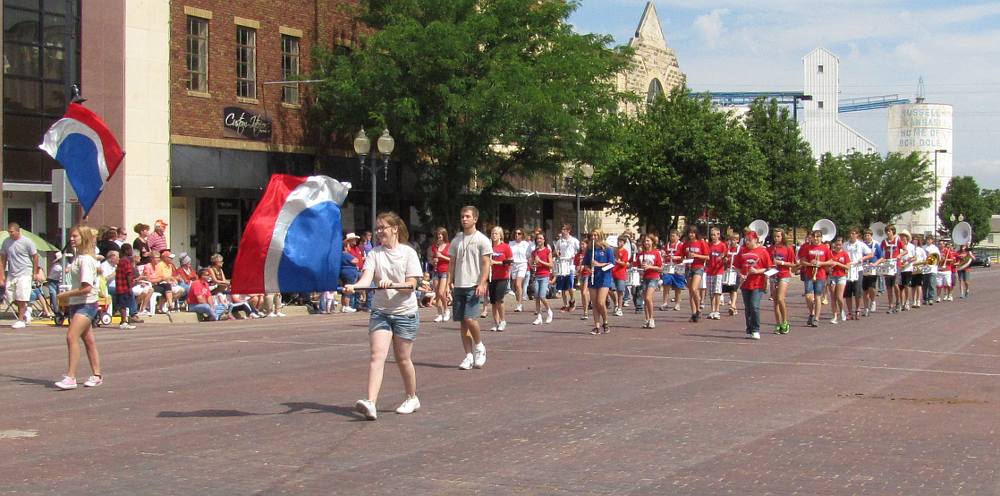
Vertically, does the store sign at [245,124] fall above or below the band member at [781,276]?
above

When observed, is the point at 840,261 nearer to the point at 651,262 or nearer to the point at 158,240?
the point at 651,262

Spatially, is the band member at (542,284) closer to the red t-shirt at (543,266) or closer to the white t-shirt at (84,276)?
the red t-shirt at (543,266)

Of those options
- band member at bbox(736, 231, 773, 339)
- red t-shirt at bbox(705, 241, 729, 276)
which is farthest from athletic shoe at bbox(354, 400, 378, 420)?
red t-shirt at bbox(705, 241, 729, 276)

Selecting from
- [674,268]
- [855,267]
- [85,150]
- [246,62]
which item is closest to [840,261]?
[855,267]

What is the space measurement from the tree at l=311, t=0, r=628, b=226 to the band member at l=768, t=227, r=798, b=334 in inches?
422

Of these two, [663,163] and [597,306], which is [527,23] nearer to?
[663,163]

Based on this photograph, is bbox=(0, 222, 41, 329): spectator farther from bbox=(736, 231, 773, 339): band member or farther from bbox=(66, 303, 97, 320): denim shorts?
bbox=(736, 231, 773, 339): band member

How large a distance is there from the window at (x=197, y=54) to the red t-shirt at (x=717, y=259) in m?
14.5

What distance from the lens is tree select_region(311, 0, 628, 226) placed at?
30094 mm

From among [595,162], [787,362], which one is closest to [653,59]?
[595,162]

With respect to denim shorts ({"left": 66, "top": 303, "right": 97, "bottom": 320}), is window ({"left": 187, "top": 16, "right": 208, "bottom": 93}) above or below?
above

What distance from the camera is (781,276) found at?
19.7 metres

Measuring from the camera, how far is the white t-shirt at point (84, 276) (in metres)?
11.9

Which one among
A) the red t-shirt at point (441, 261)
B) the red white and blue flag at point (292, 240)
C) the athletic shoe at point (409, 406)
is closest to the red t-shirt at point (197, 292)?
the red t-shirt at point (441, 261)
